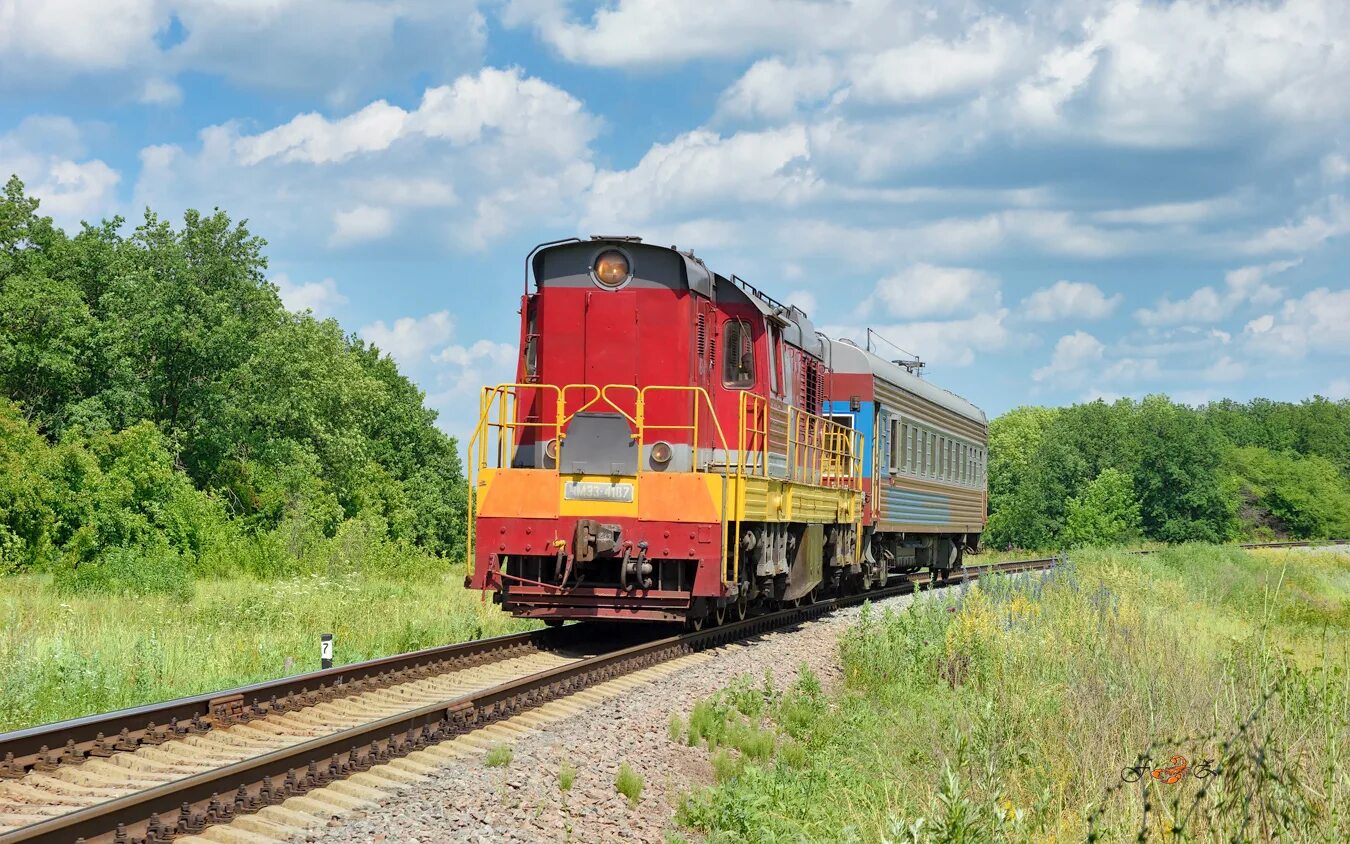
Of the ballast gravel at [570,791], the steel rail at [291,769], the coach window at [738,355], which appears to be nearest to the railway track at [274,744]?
the steel rail at [291,769]

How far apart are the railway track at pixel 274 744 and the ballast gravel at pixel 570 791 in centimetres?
30

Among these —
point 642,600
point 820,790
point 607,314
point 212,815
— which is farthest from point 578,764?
point 607,314

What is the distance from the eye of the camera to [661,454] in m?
13.2

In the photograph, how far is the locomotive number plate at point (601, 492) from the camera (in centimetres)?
1263

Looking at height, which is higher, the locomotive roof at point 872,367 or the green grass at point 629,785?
the locomotive roof at point 872,367

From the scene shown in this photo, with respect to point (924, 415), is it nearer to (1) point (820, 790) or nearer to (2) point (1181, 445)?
(1) point (820, 790)

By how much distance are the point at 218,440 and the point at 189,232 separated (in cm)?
919

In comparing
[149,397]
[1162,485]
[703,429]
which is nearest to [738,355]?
[703,429]

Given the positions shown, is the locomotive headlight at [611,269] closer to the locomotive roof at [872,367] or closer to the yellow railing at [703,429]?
the yellow railing at [703,429]

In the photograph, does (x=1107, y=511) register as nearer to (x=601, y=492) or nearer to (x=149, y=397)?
(x=149, y=397)

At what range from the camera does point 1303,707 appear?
22.8 feet

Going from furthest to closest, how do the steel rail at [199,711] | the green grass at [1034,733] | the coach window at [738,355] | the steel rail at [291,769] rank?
the coach window at [738,355], the steel rail at [199,711], the steel rail at [291,769], the green grass at [1034,733]

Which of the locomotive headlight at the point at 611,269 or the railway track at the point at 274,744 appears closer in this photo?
the railway track at the point at 274,744

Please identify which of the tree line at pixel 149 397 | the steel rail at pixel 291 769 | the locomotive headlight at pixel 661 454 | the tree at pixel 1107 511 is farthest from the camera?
the tree at pixel 1107 511
